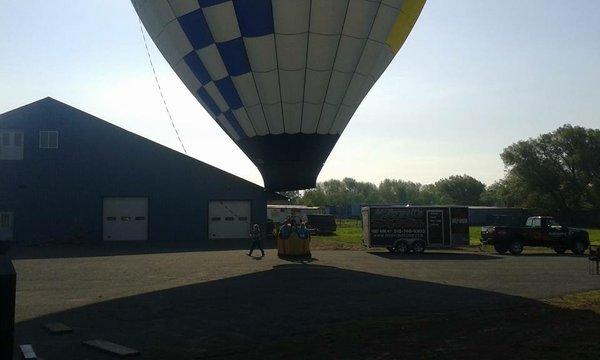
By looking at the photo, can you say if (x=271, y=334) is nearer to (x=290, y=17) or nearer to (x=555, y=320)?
(x=555, y=320)

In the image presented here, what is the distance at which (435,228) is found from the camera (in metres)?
26.5

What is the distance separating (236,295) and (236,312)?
2.07 m

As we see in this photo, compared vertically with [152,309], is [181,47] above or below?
above

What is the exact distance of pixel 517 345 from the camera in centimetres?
749

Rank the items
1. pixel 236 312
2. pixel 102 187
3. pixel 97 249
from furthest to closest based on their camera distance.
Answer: pixel 102 187 → pixel 97 249 → pixel 236 312

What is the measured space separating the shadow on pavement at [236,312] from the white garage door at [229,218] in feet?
63.4

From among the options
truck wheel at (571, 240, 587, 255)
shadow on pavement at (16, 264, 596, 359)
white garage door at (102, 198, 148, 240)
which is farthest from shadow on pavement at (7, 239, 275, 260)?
truck wheel at (571, 240, 587, 255)

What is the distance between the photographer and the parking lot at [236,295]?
8.30 metres

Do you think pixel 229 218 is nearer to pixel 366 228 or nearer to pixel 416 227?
pixel 366 228

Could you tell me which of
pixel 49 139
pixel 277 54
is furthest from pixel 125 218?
pixel 277 54

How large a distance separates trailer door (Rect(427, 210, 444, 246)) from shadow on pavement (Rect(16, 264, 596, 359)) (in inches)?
464

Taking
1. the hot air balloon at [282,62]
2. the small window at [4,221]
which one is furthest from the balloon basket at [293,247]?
the small window at [4,221]

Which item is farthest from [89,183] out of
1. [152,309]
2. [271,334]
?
[271,334]

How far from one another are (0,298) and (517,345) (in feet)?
A: 20.7
